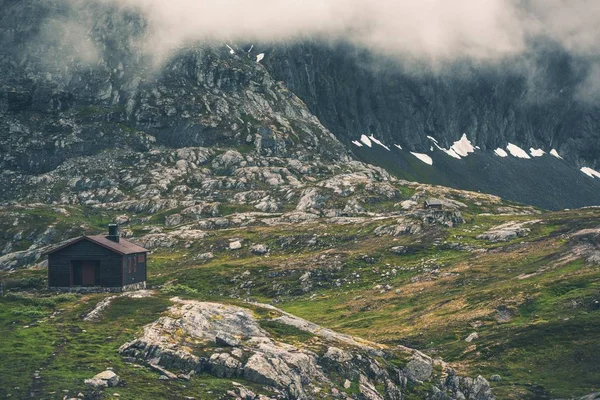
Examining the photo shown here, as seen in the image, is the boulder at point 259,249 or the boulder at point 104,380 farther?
the boulder at point 259,249

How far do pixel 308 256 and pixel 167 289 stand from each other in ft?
289

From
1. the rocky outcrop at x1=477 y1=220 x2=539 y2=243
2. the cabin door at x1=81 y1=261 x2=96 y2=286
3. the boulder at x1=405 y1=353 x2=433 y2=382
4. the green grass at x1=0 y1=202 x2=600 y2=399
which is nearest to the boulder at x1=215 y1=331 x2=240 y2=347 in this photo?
the green grass at x1=0 y1=202 x2=600 y2=399

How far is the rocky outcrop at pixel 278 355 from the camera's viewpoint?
69.7m

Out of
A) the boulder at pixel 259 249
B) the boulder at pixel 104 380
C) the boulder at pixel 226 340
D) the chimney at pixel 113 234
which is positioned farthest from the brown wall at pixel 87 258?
the boulder at pixel 259 249

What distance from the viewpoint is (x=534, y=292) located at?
452 feet

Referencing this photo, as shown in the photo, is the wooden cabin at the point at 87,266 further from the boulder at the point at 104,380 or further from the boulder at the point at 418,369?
the boulder at the point at 418,369

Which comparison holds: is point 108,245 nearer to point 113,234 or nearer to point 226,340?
point 113,234

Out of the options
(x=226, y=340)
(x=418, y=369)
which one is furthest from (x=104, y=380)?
(x=418, y=369)

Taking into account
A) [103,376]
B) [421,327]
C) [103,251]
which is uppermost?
[103,251]

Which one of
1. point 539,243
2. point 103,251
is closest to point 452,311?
point 539,243

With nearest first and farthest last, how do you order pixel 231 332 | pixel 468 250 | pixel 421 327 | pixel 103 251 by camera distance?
pixel 231 332
pixel 103 251
pixel 421 327
pixel 468 250

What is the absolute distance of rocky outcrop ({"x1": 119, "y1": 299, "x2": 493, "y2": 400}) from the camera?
6969 centimetres

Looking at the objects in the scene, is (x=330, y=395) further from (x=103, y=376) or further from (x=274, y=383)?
(x=103, y=376)

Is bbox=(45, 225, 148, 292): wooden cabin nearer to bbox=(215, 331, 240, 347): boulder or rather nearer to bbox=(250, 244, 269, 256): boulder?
bbox=(215, 331, 240, 347): boulder
